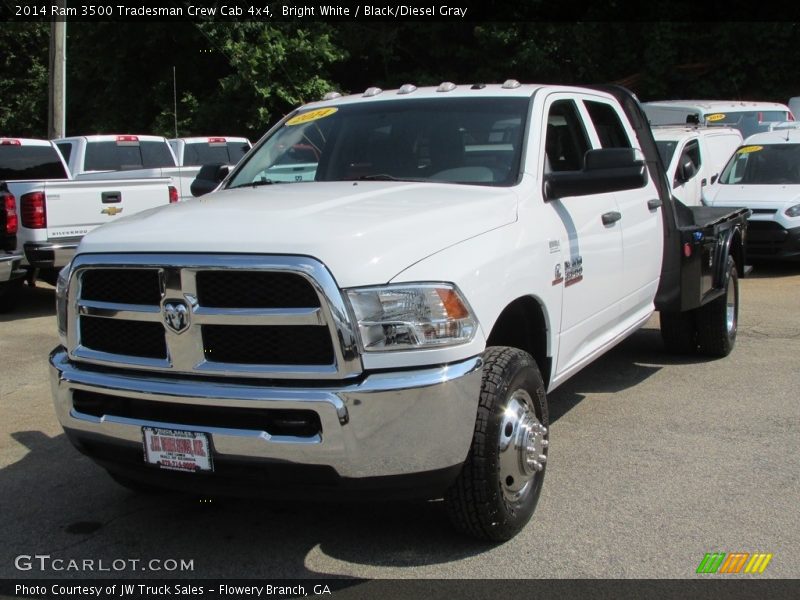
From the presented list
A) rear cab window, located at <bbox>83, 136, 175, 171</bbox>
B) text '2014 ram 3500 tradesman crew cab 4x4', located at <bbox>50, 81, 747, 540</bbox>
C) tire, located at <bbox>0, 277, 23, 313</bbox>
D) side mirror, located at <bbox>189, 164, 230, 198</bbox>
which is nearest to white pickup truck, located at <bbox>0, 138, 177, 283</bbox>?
tire, located at <bbox>0, 277, 23, 313</bbox>

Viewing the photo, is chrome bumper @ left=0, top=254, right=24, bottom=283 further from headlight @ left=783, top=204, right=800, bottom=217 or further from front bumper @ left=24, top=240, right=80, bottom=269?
headlight @ left=783, top=204, right=800, bottom=217

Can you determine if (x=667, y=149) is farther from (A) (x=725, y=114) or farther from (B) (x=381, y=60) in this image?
(B) (x=381, y=60)

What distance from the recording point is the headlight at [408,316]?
338 cm

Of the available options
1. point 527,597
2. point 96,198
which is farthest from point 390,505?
point 96,198

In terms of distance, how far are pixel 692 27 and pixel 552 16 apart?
3.72 m

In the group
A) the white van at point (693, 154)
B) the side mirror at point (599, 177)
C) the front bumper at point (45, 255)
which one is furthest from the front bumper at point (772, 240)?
the front bumper at point (45, 255)

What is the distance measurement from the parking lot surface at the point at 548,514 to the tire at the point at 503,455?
0.50 feet

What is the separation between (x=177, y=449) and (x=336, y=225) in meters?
1.04

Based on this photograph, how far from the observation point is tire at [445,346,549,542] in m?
3.69

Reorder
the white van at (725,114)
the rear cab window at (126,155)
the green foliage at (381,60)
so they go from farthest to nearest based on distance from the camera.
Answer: the green foliage at (381,60) → the white van at (725,114) → the rear cab window at (126,155)

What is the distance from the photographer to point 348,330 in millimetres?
3336

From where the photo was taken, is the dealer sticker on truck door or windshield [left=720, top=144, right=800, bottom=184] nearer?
the dealer sticker on truck door

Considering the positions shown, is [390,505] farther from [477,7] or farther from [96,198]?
[477,7]

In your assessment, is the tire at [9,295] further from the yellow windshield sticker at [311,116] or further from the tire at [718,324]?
the tire at [718,324]
